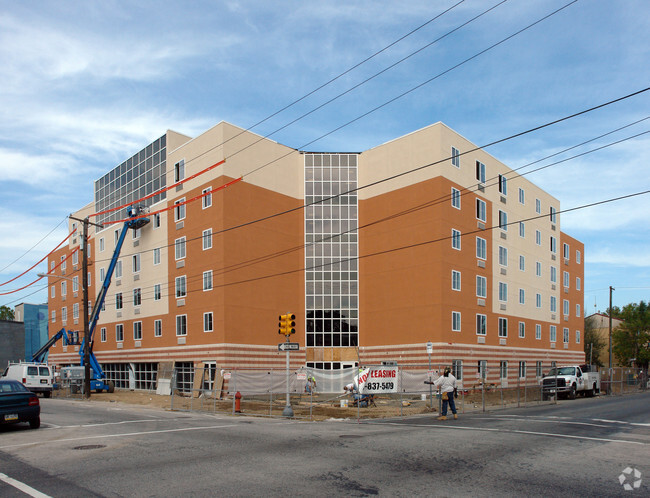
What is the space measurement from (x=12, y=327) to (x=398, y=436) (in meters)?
80.5

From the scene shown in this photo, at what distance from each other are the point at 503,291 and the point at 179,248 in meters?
26.3

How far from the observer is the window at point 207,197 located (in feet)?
132

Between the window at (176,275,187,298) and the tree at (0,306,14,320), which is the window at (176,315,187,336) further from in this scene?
the tree at (0,306,14,320)

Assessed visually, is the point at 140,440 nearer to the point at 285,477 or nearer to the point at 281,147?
the point at 285,477

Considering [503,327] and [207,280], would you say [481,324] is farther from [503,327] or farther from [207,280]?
[207,280]

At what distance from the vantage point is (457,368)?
3975 centimetres

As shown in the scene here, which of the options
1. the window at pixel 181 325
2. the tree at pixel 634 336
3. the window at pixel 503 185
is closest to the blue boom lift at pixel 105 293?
the window at pixel 181 325

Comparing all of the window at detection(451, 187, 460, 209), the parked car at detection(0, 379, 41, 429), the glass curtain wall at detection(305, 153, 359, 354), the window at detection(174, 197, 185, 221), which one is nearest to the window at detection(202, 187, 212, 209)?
the window at detection(174, 197, 185, 221)

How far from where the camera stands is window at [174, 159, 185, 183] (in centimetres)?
4361

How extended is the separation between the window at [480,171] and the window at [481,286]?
7.66 meters

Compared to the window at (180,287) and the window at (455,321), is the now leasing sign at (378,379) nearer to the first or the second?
the window at (455,321)

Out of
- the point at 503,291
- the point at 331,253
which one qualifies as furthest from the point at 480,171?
the point at 331,253

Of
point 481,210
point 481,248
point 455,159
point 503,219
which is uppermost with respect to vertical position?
point 455,159

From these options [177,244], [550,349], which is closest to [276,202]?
[177,244]
